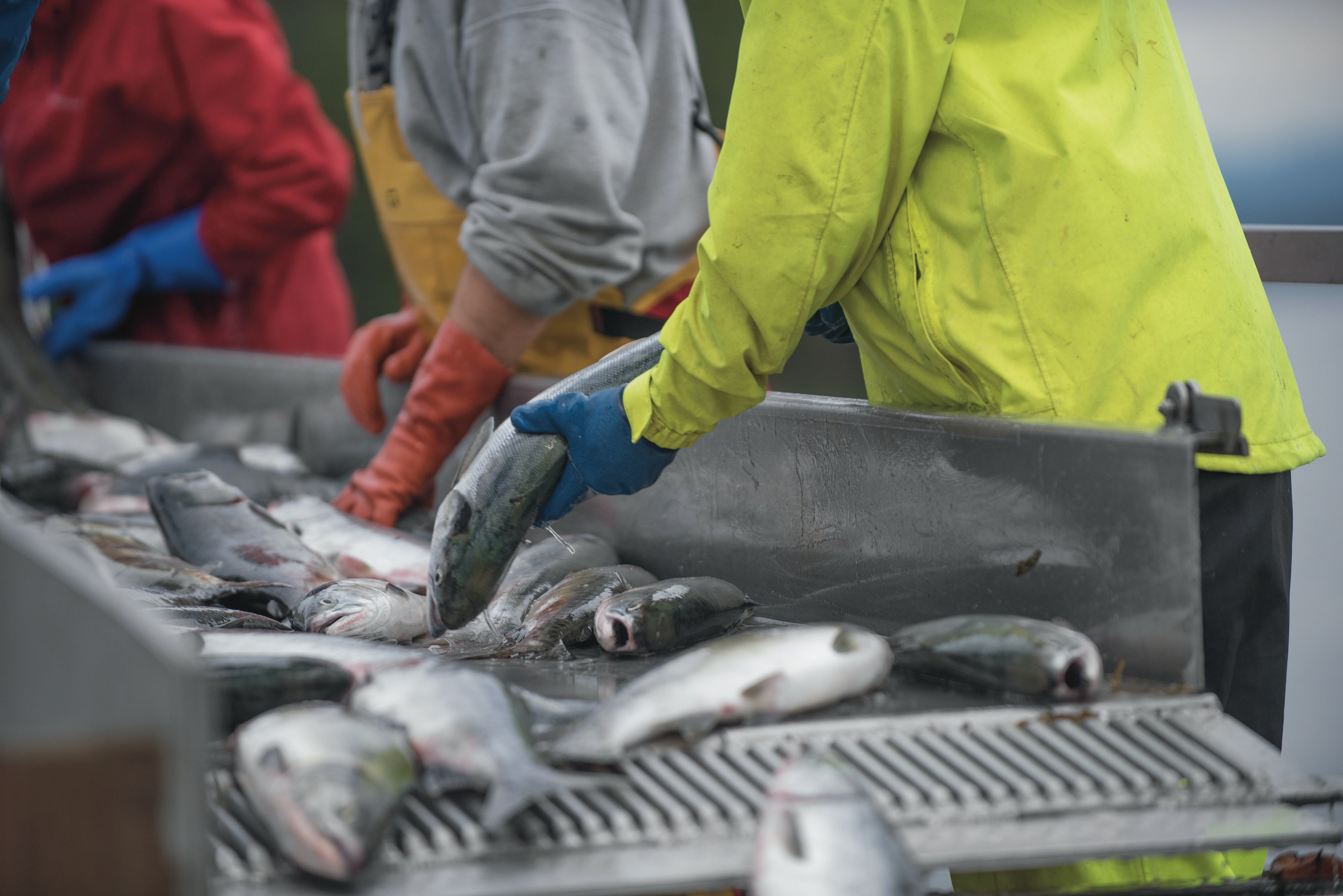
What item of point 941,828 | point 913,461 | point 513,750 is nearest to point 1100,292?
point 913,461

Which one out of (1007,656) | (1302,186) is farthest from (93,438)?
(1302,186)

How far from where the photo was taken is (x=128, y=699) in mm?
827

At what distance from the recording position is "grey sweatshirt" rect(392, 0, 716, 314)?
2.60 metres

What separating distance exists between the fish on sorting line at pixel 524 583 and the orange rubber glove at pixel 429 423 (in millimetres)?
601

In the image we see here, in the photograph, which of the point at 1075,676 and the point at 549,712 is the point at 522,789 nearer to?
the point at 549,712

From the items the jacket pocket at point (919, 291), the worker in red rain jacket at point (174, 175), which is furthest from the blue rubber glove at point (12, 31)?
the worker in red rain jacket at point (174, 175)

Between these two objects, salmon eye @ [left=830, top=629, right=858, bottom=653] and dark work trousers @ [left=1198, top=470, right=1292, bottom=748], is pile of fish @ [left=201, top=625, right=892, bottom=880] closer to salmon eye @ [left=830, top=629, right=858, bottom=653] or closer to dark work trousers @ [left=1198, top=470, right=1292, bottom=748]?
salmon eye @ [left=830, top=629, right=858, bottom=653]

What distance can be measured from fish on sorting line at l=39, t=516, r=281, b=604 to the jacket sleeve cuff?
73 cm

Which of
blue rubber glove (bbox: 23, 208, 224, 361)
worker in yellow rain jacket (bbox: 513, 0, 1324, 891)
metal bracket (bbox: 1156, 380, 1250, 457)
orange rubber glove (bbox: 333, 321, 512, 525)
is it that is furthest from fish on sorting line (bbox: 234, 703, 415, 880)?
blue rubber glove (bbox: 23, 208, 224, 361)

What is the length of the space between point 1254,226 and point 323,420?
8.86 ft

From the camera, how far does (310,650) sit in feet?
4.70

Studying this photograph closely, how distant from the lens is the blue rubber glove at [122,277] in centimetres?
445

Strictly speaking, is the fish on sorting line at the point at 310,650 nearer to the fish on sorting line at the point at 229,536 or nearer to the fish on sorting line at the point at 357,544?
the fish on sorting line at the point at 229,536

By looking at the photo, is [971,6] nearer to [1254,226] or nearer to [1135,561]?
[1135,561]
